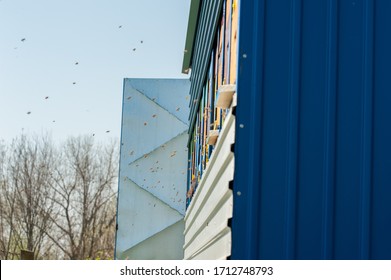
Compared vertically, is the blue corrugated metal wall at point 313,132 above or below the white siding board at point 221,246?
above

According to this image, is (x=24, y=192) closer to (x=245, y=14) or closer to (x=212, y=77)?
(x=212, y=77)

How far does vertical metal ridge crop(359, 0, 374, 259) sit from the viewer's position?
14.9 feet

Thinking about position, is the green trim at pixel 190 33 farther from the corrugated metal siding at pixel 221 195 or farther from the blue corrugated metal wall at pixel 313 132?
the blue corrugated metal wall at pixel 313 132

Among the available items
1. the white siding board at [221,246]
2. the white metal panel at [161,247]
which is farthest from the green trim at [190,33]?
the white siding board at [221,246]

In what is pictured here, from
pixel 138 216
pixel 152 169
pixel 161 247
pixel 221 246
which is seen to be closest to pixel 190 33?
pixel 152 169

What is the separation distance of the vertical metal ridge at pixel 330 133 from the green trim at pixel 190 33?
20.3 feet

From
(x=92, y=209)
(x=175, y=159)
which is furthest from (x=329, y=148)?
(x=92, y=209)

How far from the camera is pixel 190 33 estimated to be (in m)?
12.2

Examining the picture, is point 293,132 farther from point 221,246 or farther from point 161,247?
point 161,247

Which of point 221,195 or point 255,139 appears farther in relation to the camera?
point 221,195

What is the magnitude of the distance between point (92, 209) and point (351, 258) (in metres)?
18.3

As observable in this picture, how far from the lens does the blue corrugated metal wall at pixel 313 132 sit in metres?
4.47

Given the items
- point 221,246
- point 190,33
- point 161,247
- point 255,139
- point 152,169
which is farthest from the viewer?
point 152,169

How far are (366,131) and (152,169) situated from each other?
417 inches
